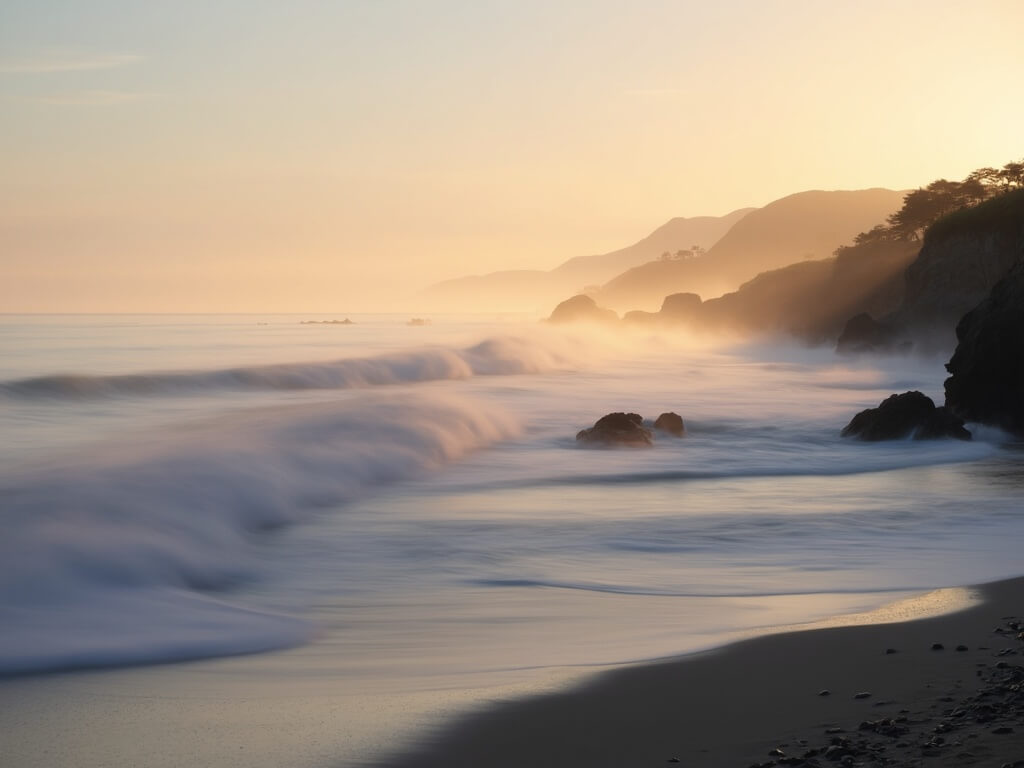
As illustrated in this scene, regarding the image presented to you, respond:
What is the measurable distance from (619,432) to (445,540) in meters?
8.20

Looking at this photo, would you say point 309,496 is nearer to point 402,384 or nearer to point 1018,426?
point 1018,426

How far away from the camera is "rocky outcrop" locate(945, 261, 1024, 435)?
60.1 feet

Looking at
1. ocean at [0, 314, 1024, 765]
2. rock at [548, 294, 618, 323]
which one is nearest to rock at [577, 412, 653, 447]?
ocean at [0, 314, 1024, 765]

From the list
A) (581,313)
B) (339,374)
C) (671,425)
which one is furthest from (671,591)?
(581,313)

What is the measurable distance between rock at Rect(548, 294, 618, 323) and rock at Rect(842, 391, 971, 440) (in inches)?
3638

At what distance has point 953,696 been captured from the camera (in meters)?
4.75

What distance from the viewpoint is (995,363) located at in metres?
18.8

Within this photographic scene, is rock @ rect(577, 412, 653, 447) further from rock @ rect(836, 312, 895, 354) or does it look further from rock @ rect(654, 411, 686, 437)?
rock @ rect(836, 312, 895, 354)

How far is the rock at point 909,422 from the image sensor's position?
57.3 ft

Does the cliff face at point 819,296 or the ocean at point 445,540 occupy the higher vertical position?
the cliff face at point 819,296

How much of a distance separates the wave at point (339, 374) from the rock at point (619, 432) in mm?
14802

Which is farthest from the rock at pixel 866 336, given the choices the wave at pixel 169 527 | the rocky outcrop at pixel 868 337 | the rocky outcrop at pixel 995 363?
the wave at pixel 169 527

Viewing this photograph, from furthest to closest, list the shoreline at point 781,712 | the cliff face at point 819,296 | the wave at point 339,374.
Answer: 1. the cliff face at point 819,296
2. the wave at point 339,374
3. the shoreline at point 781,712

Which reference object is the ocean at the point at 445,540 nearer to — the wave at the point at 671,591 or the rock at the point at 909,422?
the wave at the point at 671,591
